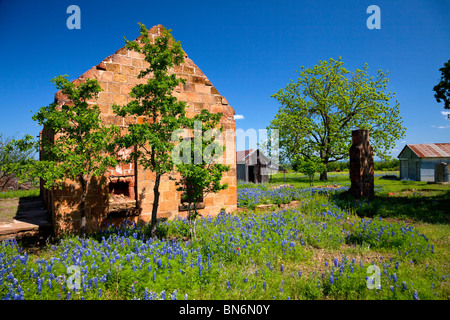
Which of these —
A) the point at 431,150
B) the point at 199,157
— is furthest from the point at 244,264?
the point at 431,150

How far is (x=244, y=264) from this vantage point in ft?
15.4

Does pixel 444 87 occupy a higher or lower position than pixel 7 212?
higher

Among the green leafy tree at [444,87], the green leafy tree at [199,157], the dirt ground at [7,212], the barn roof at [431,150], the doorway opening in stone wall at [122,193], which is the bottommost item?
the dirt ground at [7,212]

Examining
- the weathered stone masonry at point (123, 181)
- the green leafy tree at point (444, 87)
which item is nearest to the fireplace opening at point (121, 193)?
the weathered stone masonry at point (123, 181)

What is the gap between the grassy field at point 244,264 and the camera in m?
3.49

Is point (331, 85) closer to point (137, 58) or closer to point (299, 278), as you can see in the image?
point (137, 58)

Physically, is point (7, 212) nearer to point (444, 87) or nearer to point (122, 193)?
point (122, 193)

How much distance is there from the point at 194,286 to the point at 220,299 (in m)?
0.45

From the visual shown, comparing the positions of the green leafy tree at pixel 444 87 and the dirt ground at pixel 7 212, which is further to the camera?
the green leafy tree at pixel 444 87

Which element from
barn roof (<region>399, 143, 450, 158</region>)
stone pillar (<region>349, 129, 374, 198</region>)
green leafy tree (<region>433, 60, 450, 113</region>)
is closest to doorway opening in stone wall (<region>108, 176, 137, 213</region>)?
stone pillar (<region>349, 129, 374, 198</region>)

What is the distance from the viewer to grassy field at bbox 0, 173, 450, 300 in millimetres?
3486

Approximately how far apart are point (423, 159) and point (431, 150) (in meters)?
2.00

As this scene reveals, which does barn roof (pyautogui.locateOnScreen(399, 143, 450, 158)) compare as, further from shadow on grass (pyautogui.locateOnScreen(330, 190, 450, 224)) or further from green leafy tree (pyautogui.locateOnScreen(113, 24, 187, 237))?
green leafy tree (pyautogui.locateOnScreen(113, 24, 187, 237))

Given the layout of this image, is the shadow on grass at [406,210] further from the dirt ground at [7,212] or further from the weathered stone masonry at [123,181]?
the dirt ground at [7,212]
